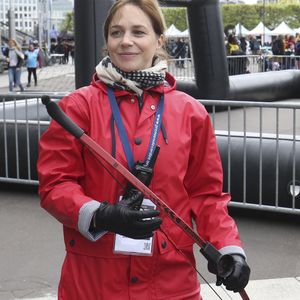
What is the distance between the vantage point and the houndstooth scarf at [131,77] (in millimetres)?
2338

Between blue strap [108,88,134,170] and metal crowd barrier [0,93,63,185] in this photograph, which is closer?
blue strap [108,88,134,170]

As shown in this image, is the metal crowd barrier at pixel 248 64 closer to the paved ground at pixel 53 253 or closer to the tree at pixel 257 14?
the paved ground at pixel 53 253

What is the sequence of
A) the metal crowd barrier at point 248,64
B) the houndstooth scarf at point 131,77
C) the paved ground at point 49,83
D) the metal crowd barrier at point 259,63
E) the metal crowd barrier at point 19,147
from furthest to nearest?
1. the paved ground at point 49,83
2. the metal crowd barrier at point 259,63
3. the metal crowd barrier at point 248,64
4. the metal crowd barrier at point 19,147
5. the houndstooth scarf at point 131,77

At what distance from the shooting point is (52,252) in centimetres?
539

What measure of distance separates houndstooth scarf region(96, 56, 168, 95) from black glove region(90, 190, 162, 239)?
17.4 inches

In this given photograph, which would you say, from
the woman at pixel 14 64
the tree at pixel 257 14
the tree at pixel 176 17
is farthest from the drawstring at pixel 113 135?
the tree at pixel 257 14

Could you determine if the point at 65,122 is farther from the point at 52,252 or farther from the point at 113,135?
the point at 52,252

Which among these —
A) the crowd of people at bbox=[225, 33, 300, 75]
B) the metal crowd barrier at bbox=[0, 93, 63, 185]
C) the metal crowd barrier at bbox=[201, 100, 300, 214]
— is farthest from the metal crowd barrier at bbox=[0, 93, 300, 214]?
the crowd of people at bbox=[225, 33, 300, 75]

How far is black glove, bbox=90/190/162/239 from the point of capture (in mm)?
2020

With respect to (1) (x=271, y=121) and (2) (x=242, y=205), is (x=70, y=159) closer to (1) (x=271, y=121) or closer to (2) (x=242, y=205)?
(2) (x=242, y=205)

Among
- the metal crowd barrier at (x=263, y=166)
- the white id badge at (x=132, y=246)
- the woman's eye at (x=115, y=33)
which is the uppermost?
the woman's eye at (x=115, y=33)

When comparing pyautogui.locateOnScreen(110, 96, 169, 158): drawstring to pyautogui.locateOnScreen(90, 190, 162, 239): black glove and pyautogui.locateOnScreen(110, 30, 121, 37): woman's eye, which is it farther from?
pyautogui.locateOnScreen(110, 30, 121, 37): woman's eye

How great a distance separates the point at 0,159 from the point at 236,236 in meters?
5.37

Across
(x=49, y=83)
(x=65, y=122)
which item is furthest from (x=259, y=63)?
(x=65, y=122)
